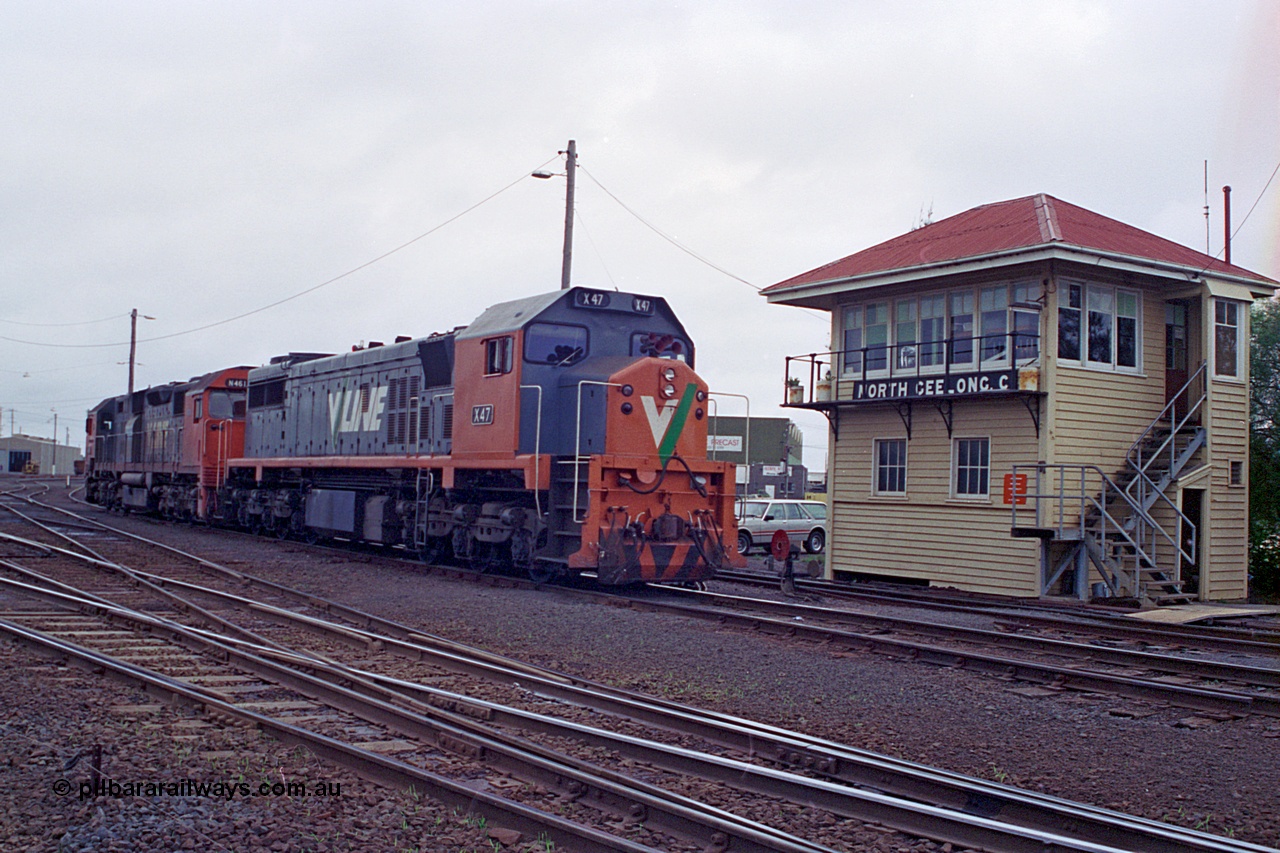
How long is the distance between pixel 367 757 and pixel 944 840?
9.74 feet

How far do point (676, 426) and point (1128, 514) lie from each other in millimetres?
8378

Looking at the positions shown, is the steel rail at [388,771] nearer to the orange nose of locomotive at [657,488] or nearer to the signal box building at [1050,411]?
the orange nose of locomotive at [657,488]

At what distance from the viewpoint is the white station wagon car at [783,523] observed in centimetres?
2531

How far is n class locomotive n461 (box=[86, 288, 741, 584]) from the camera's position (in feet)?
46.0

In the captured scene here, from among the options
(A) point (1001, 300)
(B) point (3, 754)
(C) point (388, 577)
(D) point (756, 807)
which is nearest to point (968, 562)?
(A) point (1001, 300)

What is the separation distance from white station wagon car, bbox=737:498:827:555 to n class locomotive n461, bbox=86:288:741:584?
363 inches

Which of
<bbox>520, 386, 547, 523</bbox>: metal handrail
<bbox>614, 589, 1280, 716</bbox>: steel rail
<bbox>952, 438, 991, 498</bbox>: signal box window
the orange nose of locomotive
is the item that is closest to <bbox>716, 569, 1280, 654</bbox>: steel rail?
<bbox>952, 438, 991, 498</bbox>: signal box window

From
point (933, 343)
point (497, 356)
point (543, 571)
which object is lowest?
point (543, 571)

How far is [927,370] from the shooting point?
1911cm

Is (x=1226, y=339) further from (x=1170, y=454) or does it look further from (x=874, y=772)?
(x=874, y=772)

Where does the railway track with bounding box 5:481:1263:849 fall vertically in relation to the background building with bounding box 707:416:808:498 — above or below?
below

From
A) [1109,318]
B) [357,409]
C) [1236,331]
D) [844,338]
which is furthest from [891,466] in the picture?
[357,409]

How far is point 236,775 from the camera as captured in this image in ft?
18.8

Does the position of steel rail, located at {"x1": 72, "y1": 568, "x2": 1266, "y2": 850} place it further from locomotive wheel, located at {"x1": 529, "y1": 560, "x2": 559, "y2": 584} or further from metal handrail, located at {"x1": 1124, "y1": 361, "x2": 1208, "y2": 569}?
metal handrail, located at {"x1": 1124, "y1": 361, "x2": 1208, "y2": 569}
